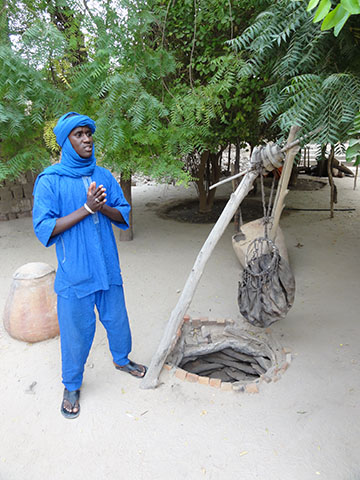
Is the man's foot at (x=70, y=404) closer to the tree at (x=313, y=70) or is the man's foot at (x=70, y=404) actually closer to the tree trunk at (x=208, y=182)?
the tree at (x=313, y=70)

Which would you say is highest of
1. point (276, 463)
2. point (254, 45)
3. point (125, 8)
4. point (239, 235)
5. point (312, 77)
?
point (125, 8)

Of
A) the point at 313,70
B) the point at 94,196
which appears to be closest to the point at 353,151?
the point at 94,196

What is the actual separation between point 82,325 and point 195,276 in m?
0.99

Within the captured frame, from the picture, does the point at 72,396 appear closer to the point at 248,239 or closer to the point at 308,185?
the point at 248,239

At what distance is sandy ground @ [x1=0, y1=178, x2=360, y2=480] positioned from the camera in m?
2.55

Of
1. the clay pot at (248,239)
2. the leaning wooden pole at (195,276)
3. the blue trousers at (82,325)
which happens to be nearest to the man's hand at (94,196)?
the blue trousers at (82,325)

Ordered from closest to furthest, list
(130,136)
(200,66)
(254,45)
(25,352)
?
1. (254,45)
2. (25,352)
3. (130,136)
4. (200,66)

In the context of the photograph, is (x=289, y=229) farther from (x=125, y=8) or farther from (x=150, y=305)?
(x=125, y=8)

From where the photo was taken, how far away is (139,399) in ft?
10.3

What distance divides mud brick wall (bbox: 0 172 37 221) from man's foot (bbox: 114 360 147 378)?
6.13 m

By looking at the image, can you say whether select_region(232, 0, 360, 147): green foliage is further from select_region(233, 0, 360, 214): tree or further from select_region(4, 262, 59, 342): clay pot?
select_region(4, 262, 59, 342): clay pot

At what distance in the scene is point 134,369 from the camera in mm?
3385

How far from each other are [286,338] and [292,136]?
2.06 metres

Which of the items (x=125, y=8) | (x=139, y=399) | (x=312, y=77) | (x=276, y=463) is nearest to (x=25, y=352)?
(x=139, y=399)
